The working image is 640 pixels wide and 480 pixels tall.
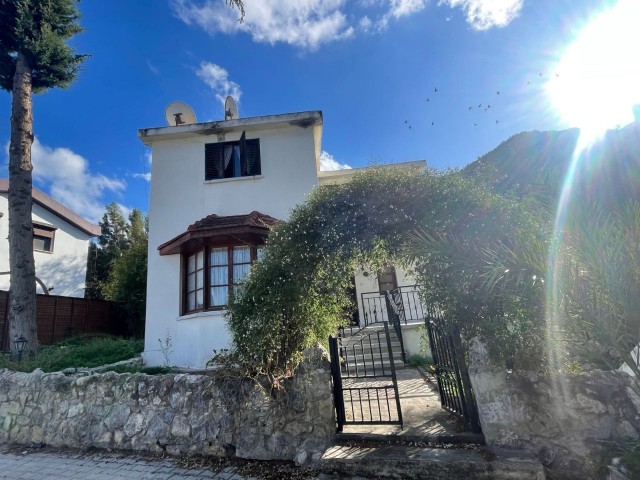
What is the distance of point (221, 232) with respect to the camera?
8.34 meters

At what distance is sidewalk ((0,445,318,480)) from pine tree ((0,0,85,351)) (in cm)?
425

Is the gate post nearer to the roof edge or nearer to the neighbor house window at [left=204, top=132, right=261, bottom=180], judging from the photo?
the neighbor house window at [left=204, top=132, right=261, bottom=180]

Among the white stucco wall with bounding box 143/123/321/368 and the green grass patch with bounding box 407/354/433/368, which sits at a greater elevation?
the white stucco wall with bounding box 143/123/321/368

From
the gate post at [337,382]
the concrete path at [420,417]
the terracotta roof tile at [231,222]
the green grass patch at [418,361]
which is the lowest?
the concrete path at [420,417]

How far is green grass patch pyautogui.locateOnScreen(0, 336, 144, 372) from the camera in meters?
6.44

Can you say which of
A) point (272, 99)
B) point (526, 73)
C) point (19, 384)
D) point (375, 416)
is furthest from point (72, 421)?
point (526, 73)

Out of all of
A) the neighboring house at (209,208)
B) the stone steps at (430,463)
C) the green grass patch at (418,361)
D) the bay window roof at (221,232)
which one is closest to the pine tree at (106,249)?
the neighboring house at (209,208)

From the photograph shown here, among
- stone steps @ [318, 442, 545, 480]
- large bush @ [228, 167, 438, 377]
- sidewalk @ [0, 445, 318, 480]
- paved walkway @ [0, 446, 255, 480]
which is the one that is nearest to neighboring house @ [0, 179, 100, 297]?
paved walkway @ [0, 446, 255, 480]

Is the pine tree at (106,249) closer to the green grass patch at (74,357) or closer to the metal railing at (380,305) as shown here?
the green grass patch at (74,357)

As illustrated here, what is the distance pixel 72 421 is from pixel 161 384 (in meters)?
1.70

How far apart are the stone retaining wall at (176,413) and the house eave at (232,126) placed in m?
7.57

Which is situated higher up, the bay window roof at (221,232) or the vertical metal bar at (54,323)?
the bay window roof at (221,232)

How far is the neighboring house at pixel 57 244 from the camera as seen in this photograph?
17234 mm

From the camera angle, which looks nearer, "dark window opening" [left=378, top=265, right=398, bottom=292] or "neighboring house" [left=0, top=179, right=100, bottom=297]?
"dark window opening" [left=378, top=265, right=398, bottom=292]
